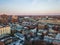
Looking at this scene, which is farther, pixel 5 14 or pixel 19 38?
pixel 5 14

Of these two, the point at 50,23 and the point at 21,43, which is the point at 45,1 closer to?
the point at 50,23

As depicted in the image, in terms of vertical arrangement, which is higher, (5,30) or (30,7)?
(30,7)

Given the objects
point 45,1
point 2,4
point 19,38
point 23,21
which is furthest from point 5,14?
point 45,1

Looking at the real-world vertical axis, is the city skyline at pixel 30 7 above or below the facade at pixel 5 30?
above

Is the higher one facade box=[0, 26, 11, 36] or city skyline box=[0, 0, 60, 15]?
A: city skyline box=[0, 0, 60, 15]

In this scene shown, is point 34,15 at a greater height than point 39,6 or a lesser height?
lesser

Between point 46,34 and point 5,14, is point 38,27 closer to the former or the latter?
point 46,34

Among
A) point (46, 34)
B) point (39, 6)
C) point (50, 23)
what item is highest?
point (39, 6)
